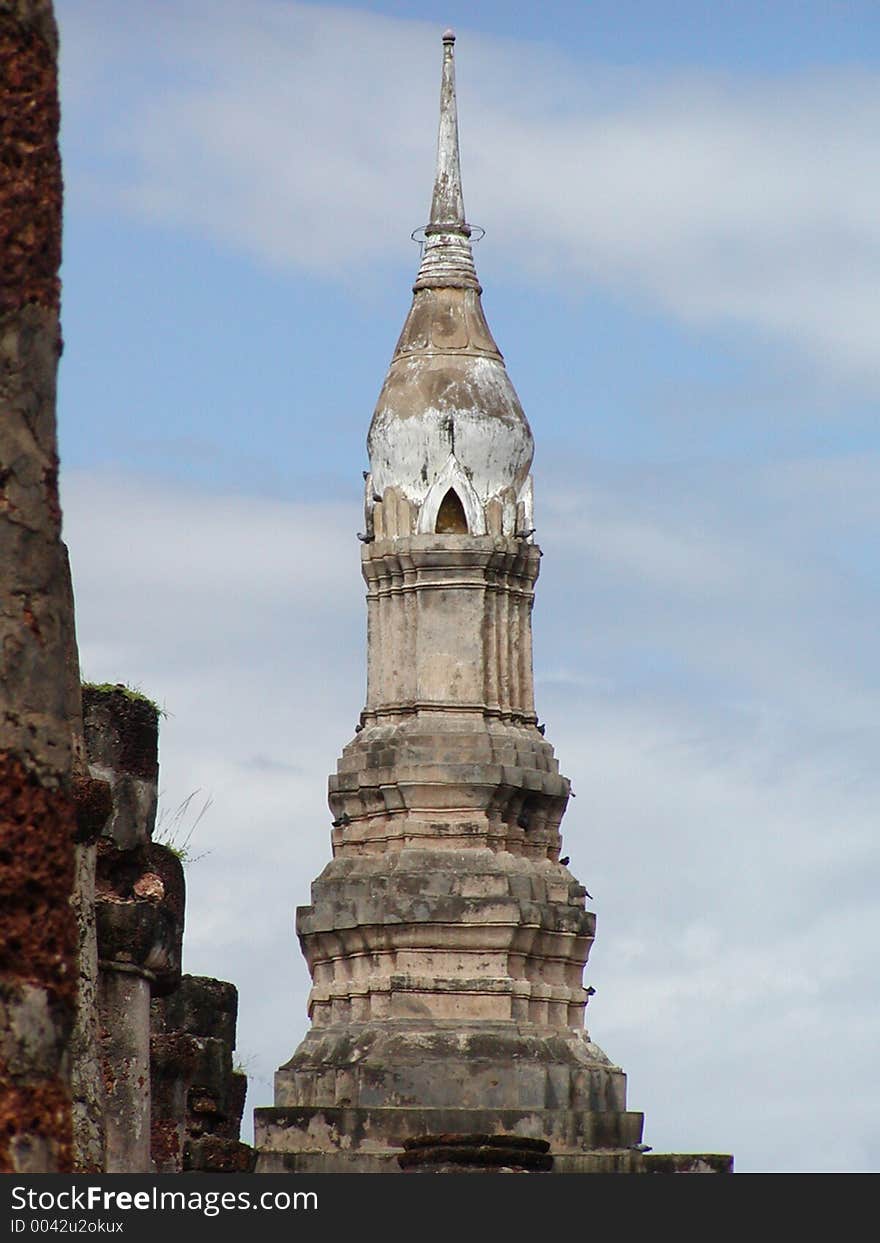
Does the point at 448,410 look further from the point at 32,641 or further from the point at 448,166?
the point at 32,641

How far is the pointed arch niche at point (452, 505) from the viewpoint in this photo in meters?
39.4

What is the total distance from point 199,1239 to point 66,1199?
1.79m

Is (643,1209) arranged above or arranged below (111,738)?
below

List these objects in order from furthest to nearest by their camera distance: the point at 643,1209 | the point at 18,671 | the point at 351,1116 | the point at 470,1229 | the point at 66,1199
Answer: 1. the point at 351,1116
2. the point at 643,1209
3. the point at 470,1229
4. the point at 66,1199
5. the point at 18,671

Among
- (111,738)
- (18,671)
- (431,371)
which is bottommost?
(18,671)

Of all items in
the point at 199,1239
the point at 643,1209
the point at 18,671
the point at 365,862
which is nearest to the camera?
the point at 18,671

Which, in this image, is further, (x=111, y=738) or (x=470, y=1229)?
(x=111, y=738)

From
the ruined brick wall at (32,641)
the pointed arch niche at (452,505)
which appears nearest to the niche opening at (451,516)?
the pointed arch niche at (452,505)

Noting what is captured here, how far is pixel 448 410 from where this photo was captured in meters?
39.5

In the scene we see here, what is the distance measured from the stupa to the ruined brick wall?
28.6 m

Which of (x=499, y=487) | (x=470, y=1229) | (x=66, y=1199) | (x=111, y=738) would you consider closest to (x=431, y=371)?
(x=499, y=487)

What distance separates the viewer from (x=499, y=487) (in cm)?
3981

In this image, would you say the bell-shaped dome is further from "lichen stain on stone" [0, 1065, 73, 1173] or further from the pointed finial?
"lichen stain on stone" [0, 1065, 73, 1173]

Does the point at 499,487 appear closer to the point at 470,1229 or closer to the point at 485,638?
the point at 485,638
